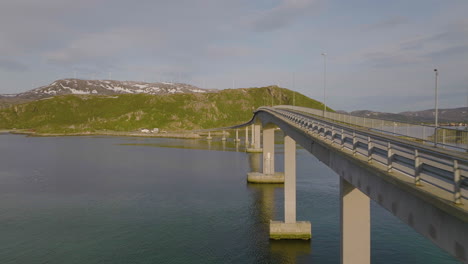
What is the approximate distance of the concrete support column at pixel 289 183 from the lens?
35062 mm

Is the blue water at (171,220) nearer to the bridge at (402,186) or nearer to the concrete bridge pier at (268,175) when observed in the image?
the concrete bridge pier at (268,175)

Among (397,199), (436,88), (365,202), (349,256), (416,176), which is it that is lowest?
(349,256)

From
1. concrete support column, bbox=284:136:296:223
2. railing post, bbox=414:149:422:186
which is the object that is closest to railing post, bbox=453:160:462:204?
railing post, bbox=414:149:422:186

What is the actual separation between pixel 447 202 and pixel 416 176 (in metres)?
1.90

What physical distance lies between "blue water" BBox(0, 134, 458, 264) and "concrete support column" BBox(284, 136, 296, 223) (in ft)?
9.91

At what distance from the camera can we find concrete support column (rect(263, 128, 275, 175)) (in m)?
60.4

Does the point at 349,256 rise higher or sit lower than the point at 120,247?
higher

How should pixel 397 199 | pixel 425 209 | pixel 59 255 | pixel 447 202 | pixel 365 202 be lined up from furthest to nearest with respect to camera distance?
pixel 59 255 → pixel 365 202 → pixel 397 199 → pixel 425 209 → pixel 447 202

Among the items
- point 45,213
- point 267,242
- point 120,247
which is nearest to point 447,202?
point 267,242

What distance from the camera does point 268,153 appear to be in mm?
58438

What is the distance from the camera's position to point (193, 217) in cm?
4188

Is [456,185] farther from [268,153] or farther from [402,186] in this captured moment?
[268,153]

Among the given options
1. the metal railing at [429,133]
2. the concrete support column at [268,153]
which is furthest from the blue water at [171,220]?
the metal railing at [429,133]

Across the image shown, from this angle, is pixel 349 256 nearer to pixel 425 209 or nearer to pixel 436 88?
pixel 425 209
